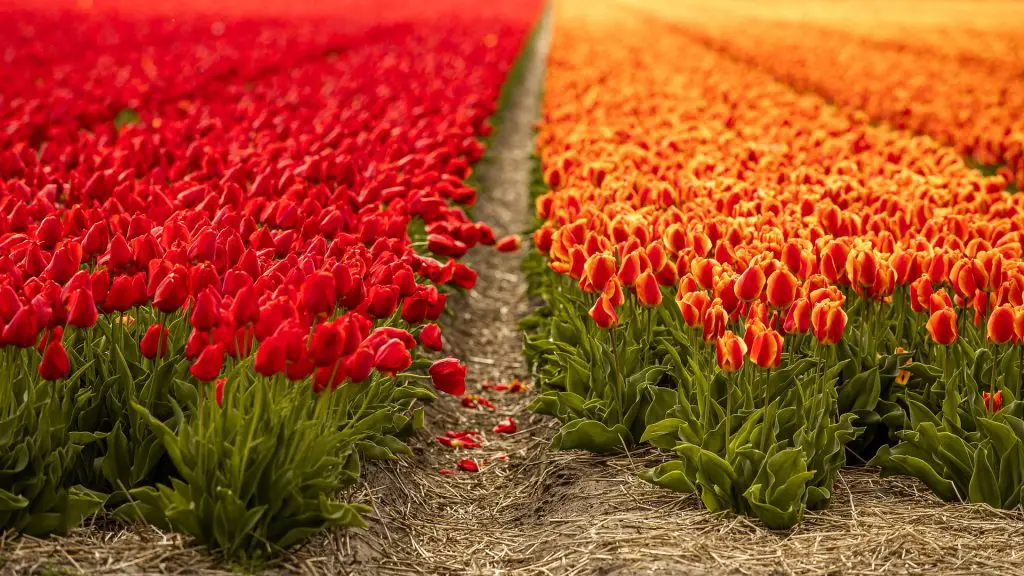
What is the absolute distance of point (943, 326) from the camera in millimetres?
3754

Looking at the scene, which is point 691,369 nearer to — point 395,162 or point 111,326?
point 111,326

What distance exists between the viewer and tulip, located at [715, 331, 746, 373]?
11.7 ft

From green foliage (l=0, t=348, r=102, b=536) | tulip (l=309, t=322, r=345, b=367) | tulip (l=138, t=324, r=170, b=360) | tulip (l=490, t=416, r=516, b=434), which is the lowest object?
tulip (l=490, t=416, r=516, b=434)

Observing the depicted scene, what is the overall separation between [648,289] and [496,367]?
2.26m

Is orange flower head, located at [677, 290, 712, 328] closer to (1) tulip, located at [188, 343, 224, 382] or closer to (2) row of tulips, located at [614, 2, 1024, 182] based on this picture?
(1) tulip, located at [188, 343, 224, 382]

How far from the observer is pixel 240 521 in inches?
124

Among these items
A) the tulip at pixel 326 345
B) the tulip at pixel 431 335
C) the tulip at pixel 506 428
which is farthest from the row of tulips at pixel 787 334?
the tulip at pixel 326 345

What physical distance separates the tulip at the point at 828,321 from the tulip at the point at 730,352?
0.27 m

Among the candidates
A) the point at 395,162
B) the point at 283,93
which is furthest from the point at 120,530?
the point at 283,93

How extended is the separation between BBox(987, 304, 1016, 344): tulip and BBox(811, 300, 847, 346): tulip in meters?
0.49

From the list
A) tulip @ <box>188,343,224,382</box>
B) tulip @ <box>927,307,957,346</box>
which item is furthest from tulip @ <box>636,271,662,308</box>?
tulip @ <box>188,343,224,382</box>

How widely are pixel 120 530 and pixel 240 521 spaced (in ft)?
1.64

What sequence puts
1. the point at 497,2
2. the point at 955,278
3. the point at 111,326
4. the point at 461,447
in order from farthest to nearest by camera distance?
the point at 497,2 → the point at 461,447 → the point at 955,278 → the point at 111,326

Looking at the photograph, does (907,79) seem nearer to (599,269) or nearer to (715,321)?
(599,269)
